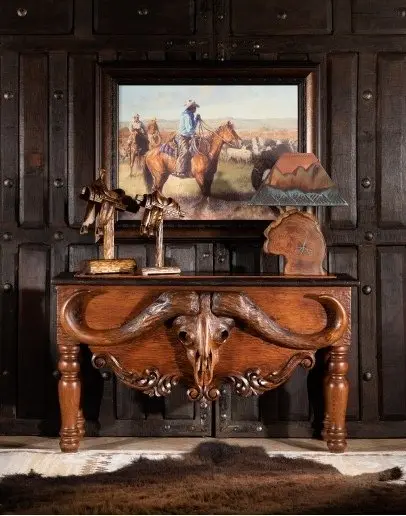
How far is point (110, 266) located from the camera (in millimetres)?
4535

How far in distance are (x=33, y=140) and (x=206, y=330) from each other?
1617mm

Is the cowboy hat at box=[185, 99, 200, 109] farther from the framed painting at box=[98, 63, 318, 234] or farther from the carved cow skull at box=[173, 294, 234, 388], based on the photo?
the carved cow skull at box=[173, 294, 234, 388]

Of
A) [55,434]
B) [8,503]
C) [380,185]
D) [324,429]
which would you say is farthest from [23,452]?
[380,185]

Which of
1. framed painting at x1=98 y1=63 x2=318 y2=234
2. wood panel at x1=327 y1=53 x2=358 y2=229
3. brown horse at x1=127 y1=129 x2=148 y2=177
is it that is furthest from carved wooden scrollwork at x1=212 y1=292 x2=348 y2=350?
brown horse at x1=127 y1=129 x2=148 y2=177

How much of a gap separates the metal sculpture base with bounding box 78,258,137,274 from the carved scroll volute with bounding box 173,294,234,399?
1.43 ft

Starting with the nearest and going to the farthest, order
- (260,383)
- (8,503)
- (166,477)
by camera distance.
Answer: (8,503)
(166,477)
(260,383)

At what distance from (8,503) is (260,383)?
1.41 metres

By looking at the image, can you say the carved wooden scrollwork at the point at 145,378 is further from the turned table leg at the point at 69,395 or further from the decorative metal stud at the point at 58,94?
the decorative metal stud at the point at 58,94

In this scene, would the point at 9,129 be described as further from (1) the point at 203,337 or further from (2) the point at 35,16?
(1) the point at 203,337

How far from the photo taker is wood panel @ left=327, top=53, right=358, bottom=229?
4.97 meters

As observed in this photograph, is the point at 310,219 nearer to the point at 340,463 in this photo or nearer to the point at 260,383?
the point at 260,383

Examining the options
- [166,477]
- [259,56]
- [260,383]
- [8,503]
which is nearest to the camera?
[8,503]

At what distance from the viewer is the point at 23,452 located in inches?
182

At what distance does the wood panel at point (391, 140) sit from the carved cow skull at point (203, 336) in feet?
4.17
